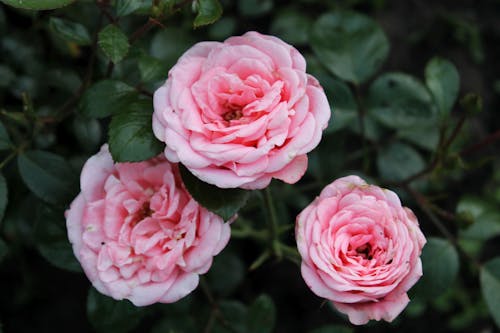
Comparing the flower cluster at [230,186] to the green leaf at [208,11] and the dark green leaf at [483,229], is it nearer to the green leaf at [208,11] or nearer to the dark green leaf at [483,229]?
the green leaf at [208,11]

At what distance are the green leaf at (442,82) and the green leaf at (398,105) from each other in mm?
97

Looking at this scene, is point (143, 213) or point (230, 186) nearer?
point (230, 186)

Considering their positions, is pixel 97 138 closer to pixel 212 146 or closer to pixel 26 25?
pixel 26 25

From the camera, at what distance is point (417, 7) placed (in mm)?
2312

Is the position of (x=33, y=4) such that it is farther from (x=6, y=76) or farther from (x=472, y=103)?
(x=472, y=103)

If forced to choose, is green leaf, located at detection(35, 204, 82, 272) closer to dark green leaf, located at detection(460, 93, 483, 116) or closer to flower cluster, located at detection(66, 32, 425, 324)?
flower cluster, located at detection(66, 32, 425, 324)

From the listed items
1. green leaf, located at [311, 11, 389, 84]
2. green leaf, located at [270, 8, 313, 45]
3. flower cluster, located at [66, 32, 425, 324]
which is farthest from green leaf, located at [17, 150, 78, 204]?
green leaf, located at [270, 8, 313, 45]

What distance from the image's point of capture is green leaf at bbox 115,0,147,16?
3.32 feet

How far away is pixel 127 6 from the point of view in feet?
3.33

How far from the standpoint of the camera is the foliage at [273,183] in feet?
3.72

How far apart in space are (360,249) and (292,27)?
996 mm

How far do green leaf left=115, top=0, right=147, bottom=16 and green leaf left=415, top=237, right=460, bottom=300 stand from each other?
822mm

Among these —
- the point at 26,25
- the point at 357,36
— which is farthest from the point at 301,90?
the point at 26,25

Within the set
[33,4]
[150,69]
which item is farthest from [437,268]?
[33,4]
